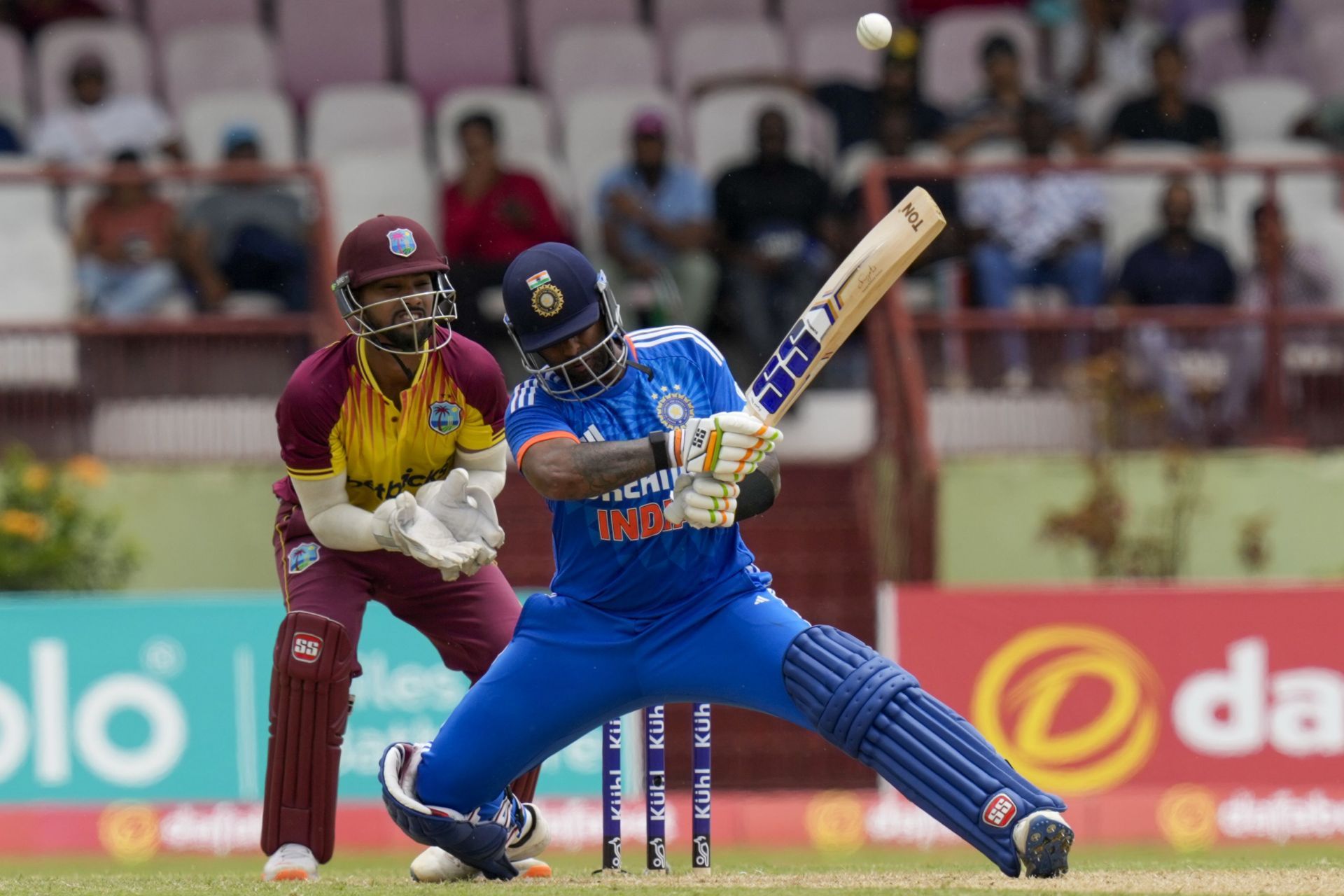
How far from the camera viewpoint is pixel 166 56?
42.3 ft

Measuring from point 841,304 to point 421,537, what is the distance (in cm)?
134

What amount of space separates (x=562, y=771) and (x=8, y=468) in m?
3.06

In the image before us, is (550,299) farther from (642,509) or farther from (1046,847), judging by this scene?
(1046,847)

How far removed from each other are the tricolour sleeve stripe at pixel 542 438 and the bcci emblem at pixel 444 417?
703 millimetres

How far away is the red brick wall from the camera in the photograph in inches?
414

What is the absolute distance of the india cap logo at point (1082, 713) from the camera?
9.54 meters

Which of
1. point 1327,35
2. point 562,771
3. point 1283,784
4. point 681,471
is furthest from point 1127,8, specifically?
point 681,471

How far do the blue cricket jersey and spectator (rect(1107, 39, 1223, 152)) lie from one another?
7.14m

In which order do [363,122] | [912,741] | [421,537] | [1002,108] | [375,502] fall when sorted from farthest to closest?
[363,122] → [1002,108] → [375,502] → [421,537] → [912,741]

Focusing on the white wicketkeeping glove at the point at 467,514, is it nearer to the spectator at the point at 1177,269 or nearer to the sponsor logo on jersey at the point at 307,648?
the sponsor logo on jersey at the point at 307,648

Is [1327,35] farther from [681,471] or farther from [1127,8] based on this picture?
[681,471]

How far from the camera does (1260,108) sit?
1294 centimetres

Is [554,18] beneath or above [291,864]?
above

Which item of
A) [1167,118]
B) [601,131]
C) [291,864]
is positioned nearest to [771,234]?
[601,131]
